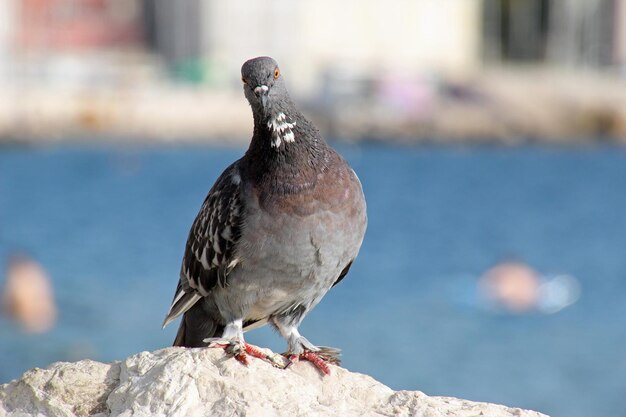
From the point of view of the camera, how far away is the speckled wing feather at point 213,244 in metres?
6.11

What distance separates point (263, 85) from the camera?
5934 mm

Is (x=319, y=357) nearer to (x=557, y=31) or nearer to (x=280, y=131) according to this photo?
(x=280, y=131)

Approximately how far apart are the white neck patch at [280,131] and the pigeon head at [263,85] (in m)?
0.04

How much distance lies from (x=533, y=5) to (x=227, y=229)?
225ft

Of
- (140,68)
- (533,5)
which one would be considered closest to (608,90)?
(533,5)

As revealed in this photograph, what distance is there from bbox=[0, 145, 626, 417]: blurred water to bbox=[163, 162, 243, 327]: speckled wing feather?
27.3ft

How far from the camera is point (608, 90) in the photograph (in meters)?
60.9

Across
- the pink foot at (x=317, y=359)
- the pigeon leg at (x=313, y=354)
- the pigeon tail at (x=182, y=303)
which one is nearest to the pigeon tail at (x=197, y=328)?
the pigeon tail at (x=182, y=303)

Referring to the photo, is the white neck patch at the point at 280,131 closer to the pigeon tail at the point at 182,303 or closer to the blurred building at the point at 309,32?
the pigeon tail at the point at 182,303

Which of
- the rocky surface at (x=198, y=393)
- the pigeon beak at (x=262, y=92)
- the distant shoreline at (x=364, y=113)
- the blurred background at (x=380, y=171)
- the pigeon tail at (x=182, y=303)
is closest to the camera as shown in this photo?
the rocky surface at (x=198, y=393)

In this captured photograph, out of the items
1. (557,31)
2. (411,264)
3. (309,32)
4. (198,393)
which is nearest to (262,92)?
(198,393)

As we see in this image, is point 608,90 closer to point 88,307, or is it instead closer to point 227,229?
point 88,307

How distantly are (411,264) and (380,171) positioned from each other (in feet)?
68.9

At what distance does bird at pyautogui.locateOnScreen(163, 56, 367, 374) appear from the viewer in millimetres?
5945
